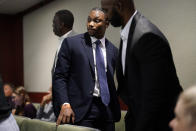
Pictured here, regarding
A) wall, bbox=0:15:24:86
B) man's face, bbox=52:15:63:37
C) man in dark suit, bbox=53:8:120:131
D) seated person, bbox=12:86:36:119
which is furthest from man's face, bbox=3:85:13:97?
man in dark suit, bbox=53:8:120:131

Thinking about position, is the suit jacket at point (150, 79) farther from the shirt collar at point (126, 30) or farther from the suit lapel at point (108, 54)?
the suit lapel at point (108, 54)

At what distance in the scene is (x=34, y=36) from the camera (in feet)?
23.5

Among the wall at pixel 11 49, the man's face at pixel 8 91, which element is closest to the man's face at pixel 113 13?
the man's face at pixel 8 91

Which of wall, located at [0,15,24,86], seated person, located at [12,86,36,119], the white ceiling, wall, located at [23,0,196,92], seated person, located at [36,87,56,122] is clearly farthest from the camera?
wall, located at [0,15,24,86]

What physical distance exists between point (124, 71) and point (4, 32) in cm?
650

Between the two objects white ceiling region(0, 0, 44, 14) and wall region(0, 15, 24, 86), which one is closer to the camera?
white ceiling region(0, 0, 44, 14)

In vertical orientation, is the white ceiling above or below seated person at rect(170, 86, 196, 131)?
above

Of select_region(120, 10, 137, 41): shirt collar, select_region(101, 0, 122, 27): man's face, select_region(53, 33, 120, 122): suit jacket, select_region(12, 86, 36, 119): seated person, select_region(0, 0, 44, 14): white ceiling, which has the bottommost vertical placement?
select_region(12, 86, 36, 119): seated person

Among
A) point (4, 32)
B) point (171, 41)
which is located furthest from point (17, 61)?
point (171, 41)

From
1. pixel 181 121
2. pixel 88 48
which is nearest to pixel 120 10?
pixel 88 48

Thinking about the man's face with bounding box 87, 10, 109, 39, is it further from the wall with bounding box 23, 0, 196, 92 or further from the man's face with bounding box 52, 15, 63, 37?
the wall with bounding box 23, 0, 196, 92

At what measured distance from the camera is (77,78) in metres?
2.35

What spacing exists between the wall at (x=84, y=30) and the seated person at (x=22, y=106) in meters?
0.83

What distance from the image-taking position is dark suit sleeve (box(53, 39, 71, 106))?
233 cm
